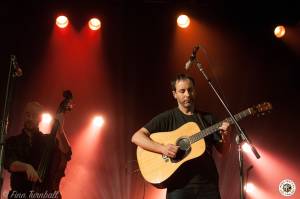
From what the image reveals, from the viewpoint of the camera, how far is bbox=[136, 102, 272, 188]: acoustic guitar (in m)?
3.82

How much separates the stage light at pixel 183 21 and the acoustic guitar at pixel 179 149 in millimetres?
4771

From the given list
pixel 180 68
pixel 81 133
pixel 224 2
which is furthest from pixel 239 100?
pixel 81 133

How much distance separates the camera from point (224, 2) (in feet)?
28.7

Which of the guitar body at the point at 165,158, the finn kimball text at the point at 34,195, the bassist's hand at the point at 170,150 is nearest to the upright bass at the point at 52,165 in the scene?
the finn kimball text at the point at 34,195

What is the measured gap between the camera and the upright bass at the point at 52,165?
419 centimetres

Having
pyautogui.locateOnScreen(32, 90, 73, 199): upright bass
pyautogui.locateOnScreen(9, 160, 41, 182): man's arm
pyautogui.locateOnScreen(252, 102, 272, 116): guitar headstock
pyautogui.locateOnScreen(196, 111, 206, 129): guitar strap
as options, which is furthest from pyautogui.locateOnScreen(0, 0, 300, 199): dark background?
pyautogui.locateOnScreen(252, 102, 272, 116): guitar headstock

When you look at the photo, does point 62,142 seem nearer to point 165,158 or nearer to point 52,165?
point 52,165

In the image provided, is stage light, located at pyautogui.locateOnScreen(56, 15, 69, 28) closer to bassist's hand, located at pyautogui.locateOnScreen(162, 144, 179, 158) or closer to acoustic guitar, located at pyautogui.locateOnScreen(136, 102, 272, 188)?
acoustic guitar, located at pyautogui.locateOnScreen(136, 102, 272, 188)

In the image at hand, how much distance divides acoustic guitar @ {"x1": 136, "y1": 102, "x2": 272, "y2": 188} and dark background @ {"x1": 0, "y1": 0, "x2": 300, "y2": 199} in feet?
13.9

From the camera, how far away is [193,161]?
3.78 m

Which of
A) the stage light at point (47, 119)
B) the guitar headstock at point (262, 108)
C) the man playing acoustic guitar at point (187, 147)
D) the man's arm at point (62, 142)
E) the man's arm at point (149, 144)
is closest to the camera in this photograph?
the man playing acoustic guitar at point (187, 147)

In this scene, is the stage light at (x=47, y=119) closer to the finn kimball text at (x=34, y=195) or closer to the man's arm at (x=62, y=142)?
the man's arm at (x=62, y=142)

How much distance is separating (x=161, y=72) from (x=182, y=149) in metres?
4.97

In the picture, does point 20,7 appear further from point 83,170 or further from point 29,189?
point 29,189
